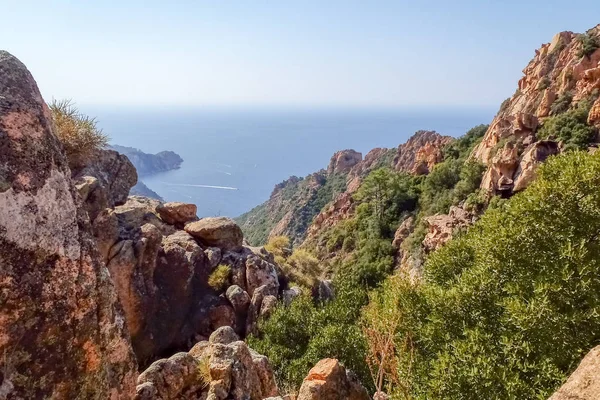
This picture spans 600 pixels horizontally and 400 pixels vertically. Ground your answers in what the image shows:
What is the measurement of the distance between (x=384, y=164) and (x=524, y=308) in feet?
232

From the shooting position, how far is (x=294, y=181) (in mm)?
99062

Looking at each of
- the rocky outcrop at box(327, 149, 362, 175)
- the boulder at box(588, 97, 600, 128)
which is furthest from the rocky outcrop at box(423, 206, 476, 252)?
the rocky outcrop at box(327, 149, 362, 175)

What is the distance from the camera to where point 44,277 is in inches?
176

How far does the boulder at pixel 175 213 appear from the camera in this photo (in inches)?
720

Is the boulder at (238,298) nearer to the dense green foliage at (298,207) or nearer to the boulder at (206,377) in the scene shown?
the boulder at (206,377)

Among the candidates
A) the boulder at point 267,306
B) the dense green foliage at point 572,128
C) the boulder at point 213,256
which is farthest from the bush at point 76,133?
the dense green foliage at point 572,128

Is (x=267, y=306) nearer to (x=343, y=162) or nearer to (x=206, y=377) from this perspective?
(x=206, y=377)

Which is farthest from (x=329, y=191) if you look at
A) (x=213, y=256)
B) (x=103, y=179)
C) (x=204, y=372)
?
(x=204, y=372)

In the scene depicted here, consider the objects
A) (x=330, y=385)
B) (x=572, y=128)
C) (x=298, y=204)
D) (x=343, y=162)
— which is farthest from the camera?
(x=343, y=162)

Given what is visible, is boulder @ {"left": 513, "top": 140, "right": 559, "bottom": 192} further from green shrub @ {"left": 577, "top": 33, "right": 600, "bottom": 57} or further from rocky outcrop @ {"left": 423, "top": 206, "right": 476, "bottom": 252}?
green shrub @ {"left": 577, "top": 33, "right": 600, "bottom": 57}

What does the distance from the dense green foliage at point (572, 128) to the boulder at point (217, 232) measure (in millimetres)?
24826

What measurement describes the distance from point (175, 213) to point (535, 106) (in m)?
39.7

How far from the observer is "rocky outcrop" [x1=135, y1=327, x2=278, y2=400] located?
7590 millimetres

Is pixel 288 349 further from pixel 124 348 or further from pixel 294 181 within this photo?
pixel 294 181
